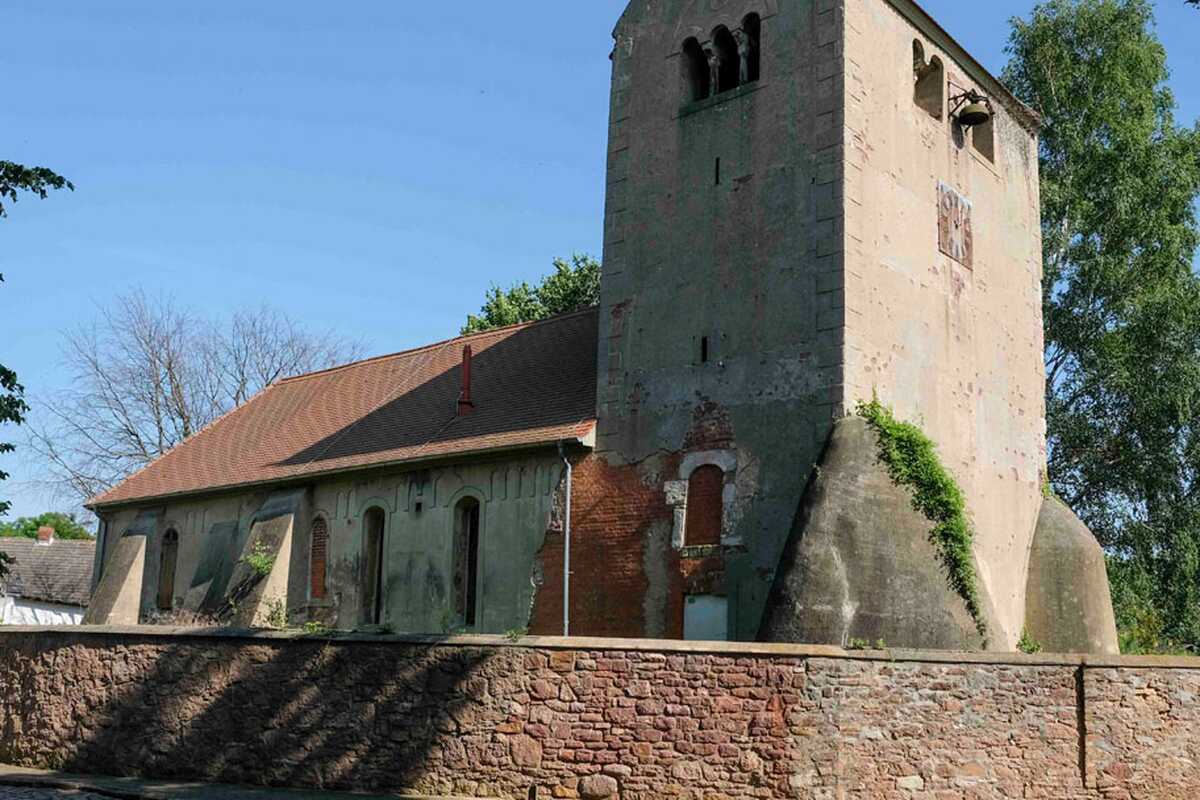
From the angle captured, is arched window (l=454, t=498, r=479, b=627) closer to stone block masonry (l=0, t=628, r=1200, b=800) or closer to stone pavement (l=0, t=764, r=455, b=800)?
stone block masonry (l=0, t=628, r=1200, b=800)

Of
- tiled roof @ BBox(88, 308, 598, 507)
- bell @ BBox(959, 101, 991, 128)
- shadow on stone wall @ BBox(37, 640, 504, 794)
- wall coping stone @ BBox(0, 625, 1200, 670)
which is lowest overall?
shadow on stone wall @ BBox(37, 640, 504, 794)

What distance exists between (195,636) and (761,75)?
12.5 m

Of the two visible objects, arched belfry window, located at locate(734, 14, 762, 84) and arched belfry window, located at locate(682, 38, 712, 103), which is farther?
arched belfry window, located at locate(682, 38, 712, 103)

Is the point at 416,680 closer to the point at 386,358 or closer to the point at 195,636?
Result: the point at 195,636

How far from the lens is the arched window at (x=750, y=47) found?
21.6m

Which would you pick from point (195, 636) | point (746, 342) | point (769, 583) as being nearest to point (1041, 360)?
point (746, 342)

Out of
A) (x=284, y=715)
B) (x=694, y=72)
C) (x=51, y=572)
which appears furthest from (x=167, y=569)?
(x=51, y=572)

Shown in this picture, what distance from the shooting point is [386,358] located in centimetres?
3175

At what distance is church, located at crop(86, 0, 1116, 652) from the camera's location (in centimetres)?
1873

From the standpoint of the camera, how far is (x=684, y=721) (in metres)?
14.3

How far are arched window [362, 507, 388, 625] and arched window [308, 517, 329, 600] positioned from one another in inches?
50.7

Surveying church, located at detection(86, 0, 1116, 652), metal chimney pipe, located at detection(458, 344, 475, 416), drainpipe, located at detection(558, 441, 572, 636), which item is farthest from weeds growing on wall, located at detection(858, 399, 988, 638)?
→ metal chimney pipe, located at detection(458, 344, 475, 416)

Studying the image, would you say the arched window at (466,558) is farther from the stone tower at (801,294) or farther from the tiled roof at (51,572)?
the tiled roof at (51,572)

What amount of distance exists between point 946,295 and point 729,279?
3923 millimetres
